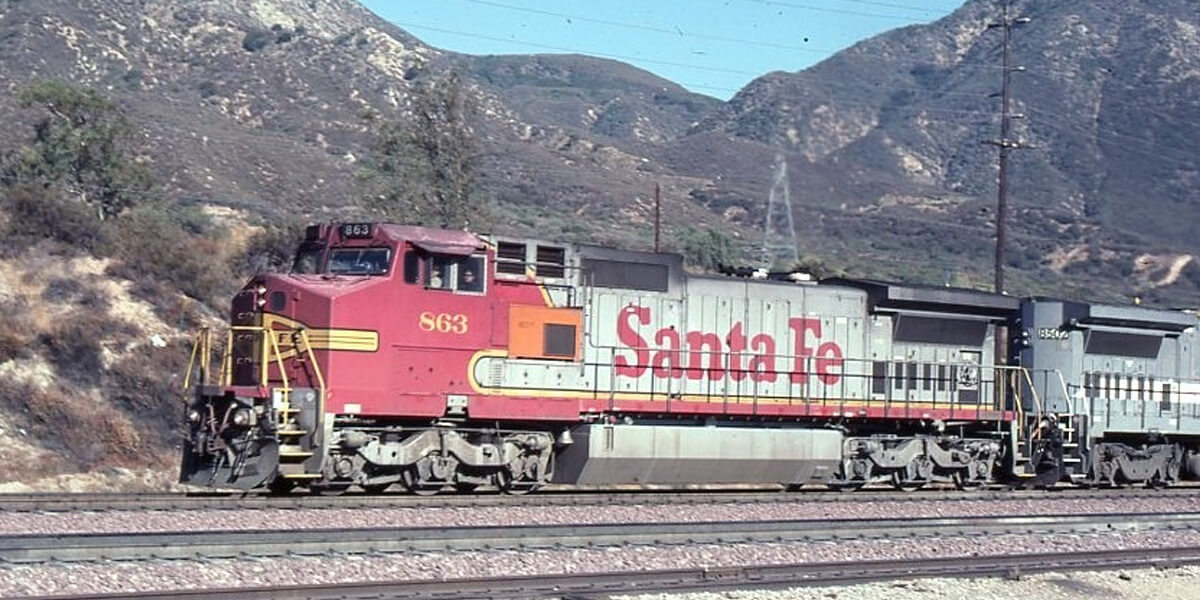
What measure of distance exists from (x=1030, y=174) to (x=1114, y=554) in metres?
93.5

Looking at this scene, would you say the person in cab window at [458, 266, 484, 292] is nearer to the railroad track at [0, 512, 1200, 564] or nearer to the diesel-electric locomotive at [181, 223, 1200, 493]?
the diesel-electric locomotive at [181, 223, 1200, 493]

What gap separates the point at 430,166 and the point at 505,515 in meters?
22.5

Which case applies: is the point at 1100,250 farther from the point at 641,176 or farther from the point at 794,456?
the point at 794,456

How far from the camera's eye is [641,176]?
286ft

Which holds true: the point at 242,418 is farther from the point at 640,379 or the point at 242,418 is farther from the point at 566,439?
the point at 640,379

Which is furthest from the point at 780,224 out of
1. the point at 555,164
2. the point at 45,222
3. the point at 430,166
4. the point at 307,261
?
the point at 307,261

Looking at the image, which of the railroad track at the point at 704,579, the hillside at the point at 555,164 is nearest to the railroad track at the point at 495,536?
the railroad track at the point at 704,579

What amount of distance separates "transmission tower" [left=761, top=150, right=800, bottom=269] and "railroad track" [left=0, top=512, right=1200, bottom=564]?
1467 inches

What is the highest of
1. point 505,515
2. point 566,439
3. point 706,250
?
point 706,250

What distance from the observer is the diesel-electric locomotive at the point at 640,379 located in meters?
17.2

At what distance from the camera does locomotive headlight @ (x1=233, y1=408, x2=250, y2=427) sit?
16516mm

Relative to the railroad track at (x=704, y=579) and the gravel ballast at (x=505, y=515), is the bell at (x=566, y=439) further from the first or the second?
the railroad track at (x=704, y=579)

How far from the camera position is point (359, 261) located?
1789 cm

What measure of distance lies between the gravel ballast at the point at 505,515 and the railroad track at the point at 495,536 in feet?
4.05
